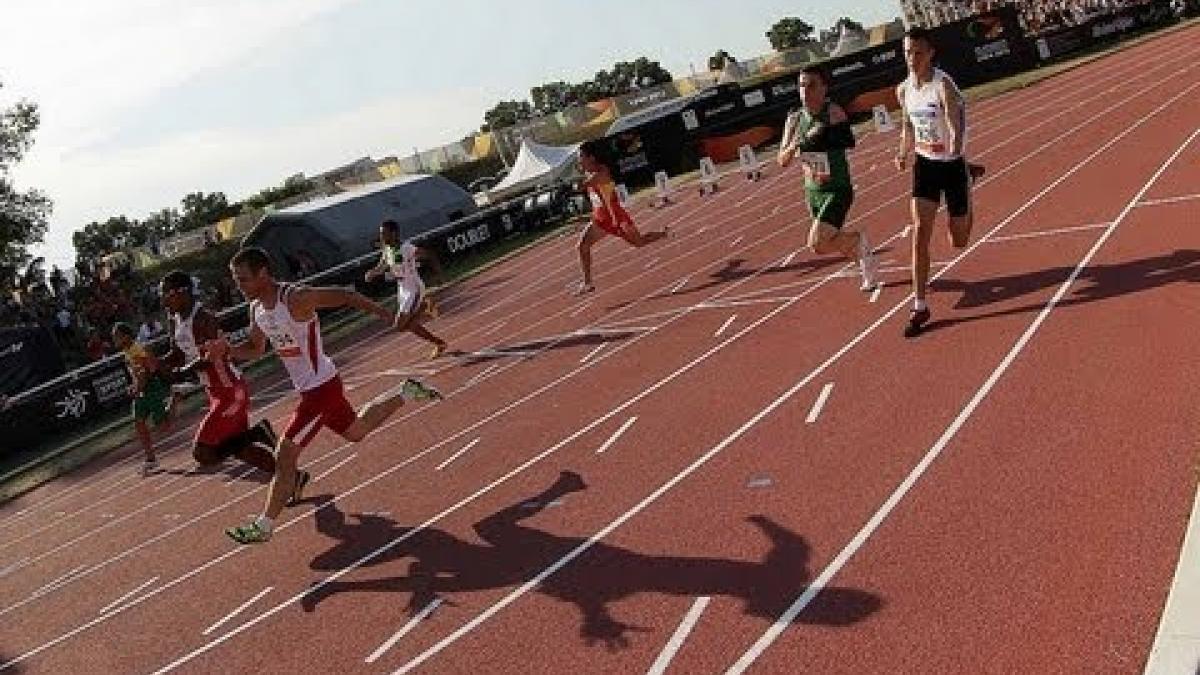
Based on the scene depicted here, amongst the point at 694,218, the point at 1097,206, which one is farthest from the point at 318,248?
the point at 1097,206

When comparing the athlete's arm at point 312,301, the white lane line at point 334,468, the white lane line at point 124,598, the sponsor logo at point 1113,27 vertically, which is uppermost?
the athlete's arm at point 312,301

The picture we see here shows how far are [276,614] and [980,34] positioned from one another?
102 feet

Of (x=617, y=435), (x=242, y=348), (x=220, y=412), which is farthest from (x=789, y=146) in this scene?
(x=220, y=412)

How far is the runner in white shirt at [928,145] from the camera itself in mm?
8555

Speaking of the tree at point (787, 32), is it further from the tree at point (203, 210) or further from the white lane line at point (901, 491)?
the white lane line at point (901, 491)

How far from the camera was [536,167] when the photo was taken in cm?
3803

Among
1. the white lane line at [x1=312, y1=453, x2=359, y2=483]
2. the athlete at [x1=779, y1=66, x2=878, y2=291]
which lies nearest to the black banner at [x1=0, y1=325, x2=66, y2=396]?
the white lane line at [x1=312, y1=453, x2=359, y2=483]

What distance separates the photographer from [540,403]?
10375 mm

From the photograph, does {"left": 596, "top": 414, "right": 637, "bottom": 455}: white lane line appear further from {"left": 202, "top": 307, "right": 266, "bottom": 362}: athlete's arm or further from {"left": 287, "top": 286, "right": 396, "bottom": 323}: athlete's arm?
{"left": 202, "top": 307, "right": 266, "bottom": 362}: athlete's arm

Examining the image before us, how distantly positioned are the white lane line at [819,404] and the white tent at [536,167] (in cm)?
2939

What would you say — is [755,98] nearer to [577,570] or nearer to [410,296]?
[410,296]

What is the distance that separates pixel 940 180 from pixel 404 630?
18.0 feet

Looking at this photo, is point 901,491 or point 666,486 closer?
point 901,491

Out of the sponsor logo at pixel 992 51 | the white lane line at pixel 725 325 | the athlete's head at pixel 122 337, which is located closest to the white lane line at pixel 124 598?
the athlete's head at pixel 122 337
